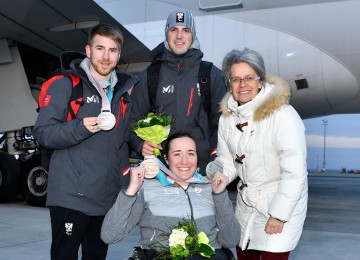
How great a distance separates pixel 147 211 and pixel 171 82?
3.16ft

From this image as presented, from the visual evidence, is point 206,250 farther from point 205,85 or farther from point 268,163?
point 205,85

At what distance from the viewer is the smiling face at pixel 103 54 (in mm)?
2781

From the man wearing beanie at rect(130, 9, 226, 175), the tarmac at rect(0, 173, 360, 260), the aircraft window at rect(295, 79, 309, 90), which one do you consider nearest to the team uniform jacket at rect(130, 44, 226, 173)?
the man wearing beanie at rect(130, 9, 226, 175)

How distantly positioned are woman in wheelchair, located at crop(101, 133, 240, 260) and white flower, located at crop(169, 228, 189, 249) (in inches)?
6.0

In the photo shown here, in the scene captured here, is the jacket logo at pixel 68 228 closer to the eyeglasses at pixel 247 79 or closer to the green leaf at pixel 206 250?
the green leaf at pixel 206 250

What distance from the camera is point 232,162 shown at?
2855 millimetres

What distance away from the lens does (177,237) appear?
7.53 ft

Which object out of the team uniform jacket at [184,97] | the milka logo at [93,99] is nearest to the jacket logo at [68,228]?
the milka logo at [93,99]

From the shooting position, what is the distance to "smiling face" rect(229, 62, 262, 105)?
2641 mm

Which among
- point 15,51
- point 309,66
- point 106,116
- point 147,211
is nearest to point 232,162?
point 147,211

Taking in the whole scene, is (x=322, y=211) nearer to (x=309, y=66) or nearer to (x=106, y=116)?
(x=309, y=66)

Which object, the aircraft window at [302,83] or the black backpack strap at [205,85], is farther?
the aircraft window at [302,83]

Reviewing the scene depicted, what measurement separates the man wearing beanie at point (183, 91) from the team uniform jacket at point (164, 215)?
21.6 inches

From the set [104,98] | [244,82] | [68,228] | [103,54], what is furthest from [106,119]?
[244,82]
